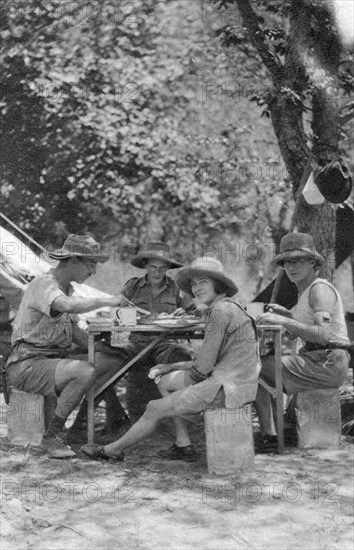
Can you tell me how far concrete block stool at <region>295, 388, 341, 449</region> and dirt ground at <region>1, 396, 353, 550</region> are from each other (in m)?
0.13

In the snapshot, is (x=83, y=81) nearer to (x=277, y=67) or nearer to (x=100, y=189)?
(x=100, y=189)

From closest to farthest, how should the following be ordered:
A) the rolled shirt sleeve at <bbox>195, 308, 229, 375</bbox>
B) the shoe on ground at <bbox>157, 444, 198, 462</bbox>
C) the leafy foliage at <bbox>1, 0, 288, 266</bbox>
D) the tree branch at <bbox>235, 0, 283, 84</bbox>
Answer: the rolled shirt sleeve at <bbox>195, 308, 229, 375</bbox> < the shoe on ground at <bbox>157, 444, 198, 462</bbox> < the tree branch at <bbox>235, 0, 283, 84</bbox> < the leafy foliage at <bbox>1, 0, 288, 266</bbox>

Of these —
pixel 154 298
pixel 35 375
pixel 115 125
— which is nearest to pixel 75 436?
pixel 35 375

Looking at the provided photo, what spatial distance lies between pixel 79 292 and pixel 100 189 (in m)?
3.28

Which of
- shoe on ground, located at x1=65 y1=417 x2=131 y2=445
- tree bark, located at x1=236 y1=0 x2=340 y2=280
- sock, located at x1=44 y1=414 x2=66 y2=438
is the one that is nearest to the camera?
sock, located at x1=44 y1=414 x2=66 y2=438

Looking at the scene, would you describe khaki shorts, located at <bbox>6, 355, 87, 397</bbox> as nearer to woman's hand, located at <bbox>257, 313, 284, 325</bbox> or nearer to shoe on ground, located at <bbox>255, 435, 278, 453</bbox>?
woman's hand, located at <bbox>257, 313, 284, 325</bbox>

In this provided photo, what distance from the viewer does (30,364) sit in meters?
6.16

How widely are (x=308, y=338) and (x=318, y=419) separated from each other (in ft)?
2.03

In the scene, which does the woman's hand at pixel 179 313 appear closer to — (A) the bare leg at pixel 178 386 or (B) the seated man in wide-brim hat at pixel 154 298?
(B) the seated man in wide-brim hat at pixel 154 298

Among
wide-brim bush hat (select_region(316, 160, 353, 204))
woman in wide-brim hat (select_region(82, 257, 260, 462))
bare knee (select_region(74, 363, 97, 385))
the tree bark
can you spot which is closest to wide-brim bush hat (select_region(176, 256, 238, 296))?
woman in wide-brim hat (select_region(82, 257, 260, 462))

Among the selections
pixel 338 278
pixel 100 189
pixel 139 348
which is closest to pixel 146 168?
pixel 100 189

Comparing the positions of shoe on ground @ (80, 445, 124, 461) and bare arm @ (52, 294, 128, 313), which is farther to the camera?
bare arm @ (52, 294, 128, 313)

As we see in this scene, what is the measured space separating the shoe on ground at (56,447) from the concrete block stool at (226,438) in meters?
1.01

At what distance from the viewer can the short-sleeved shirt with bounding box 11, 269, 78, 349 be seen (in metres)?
6.07
